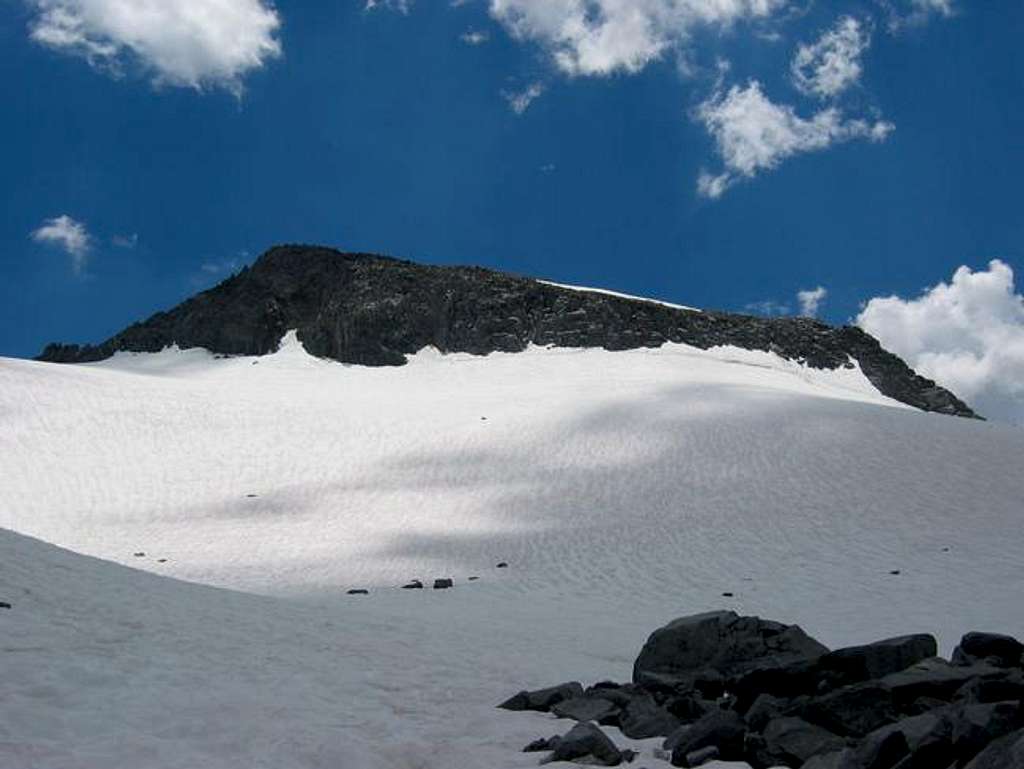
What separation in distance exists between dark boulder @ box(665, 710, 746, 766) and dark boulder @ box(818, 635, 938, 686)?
4.84 feet

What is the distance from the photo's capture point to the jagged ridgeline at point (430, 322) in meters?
70.7

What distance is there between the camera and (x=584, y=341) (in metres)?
69.4

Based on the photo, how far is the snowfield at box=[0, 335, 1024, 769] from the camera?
29.2 feet

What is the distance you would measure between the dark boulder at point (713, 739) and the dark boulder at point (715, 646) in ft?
7.45

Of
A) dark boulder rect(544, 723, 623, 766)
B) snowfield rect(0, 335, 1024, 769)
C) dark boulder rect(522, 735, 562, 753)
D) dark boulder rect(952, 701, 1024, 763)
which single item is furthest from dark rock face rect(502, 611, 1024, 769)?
dark boulder rect(522, 735, 562, 753)

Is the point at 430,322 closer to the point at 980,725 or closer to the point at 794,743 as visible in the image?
the point at 794,743

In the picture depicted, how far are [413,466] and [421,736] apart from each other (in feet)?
95.4

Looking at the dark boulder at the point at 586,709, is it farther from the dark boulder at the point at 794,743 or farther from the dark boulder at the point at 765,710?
the dark boulder at the point at 794,743

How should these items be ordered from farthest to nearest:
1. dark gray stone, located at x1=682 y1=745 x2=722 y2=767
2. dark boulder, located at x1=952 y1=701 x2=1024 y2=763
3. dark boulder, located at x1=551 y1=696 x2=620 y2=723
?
dark boulder, located at x1=551 y1=696 x2=620 y2=723
dark gray stone, located at x1=682 y1=745 x2=722 y2=767
dark boulder, located at x1=952 y1=701 x2=1024 y2=763

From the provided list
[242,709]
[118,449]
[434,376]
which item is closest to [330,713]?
[242,709]

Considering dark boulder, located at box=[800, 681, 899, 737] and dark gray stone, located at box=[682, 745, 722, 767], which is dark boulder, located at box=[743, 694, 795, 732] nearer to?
dark boulder, located at box=[800, 681, 899, 737]

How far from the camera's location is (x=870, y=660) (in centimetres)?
913

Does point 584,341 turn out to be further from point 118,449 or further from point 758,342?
point 118,449

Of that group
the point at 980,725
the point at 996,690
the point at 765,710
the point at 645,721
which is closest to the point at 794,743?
the point at 765,710
